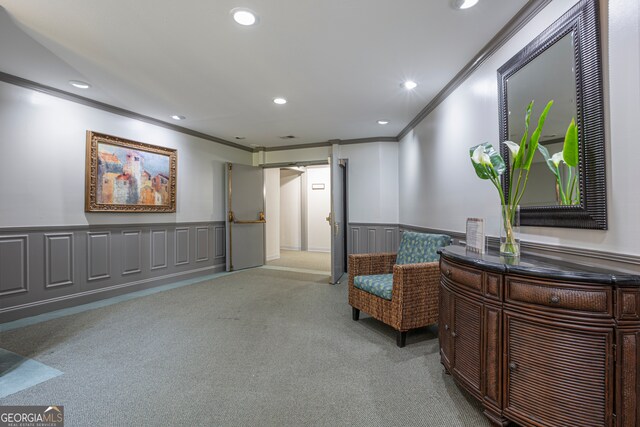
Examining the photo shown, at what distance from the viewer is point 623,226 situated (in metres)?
1.30

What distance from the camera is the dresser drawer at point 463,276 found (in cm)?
159

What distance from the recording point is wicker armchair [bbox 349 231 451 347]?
2422 mm

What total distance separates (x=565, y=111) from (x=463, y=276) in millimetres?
1059

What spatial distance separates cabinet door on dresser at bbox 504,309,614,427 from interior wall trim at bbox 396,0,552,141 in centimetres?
187

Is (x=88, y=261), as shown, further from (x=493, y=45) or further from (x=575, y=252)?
(x=493, y=45)

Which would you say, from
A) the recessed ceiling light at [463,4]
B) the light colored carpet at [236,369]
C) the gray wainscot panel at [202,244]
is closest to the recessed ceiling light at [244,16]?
the recessed ceiling light at [463,4]

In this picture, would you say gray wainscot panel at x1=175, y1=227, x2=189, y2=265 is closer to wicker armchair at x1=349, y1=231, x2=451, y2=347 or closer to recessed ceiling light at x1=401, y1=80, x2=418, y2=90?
wicker armchair at x1=349, y1=231, x2=451, y2=347

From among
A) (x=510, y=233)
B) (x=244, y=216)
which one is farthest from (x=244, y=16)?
(x=244, y=216)

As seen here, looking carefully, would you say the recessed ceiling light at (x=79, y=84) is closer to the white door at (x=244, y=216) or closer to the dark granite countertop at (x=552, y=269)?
the white door at (x=244, y=216)

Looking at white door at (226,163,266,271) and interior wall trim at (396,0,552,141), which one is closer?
interior wall trim at (396,0,552,141)

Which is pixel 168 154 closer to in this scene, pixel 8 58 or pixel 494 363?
pixel 8 58

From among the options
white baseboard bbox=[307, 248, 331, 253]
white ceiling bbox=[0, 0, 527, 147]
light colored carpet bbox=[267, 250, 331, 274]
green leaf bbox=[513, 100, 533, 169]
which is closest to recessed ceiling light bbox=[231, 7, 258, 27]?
white ceiling bbox=[0, 0, 527, 147]

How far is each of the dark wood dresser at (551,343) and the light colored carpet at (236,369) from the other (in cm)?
37

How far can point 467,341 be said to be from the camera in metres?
1.67
